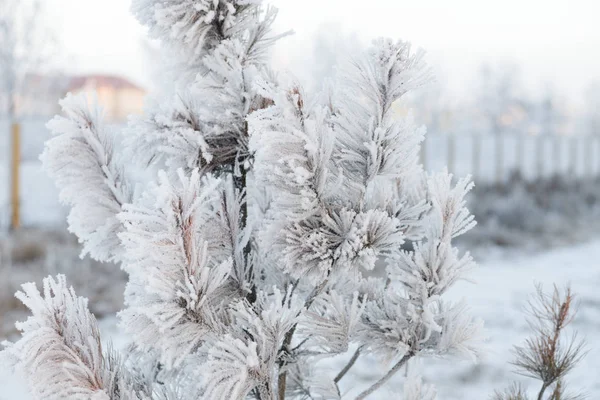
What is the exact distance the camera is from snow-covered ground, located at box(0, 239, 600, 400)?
11.2 ft

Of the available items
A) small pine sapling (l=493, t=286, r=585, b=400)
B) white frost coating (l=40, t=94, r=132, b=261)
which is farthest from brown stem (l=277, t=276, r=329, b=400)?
small pine sapling (l=493, t=286, r=585, b=400)

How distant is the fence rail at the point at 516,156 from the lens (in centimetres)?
1791

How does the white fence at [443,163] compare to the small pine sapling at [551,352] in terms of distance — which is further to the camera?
the white fence at [443,163]

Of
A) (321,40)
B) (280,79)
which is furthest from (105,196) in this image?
(321,40)

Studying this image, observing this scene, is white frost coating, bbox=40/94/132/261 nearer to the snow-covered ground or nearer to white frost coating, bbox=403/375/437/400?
the snow-covered ground

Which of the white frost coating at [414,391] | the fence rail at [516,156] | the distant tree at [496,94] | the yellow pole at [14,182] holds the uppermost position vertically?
the distant tree at [496,94]

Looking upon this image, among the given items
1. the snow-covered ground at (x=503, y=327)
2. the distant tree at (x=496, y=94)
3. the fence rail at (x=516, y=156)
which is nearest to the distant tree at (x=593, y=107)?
the distant tree at (x=496, y=94)

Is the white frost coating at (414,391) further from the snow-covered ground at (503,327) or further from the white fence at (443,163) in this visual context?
the white fence at (443,163)

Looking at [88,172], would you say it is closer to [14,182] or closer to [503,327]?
[503,327]

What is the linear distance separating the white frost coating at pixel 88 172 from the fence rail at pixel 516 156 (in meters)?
14.8

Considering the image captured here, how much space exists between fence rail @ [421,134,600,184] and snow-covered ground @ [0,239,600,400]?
27.6ft

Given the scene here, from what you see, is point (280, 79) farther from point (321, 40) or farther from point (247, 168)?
point (321, 40)

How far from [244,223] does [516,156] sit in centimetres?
2161

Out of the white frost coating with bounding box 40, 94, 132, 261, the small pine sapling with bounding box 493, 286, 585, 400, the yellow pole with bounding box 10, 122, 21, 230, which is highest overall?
the yellow pole with bounding box 10, 122, 21, 230
